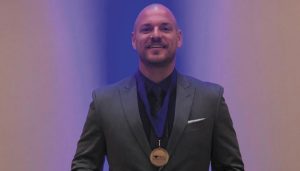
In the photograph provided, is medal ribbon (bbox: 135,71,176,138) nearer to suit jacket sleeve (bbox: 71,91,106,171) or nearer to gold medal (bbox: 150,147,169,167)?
gold medal (bbox: 150,147,169,167)

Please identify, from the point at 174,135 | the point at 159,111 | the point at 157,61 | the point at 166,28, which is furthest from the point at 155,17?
the point at 174,135

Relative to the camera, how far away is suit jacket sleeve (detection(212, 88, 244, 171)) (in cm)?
168

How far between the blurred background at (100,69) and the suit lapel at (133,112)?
1.33ft

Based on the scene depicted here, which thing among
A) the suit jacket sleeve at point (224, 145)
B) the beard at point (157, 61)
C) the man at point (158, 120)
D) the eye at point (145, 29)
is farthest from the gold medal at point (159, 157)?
the eye at point (145, 29)

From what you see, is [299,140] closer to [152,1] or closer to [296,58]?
[296,58]

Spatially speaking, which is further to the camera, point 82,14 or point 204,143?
point 82,14

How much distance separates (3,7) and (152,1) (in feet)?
2.48

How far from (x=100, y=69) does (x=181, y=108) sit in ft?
2.05

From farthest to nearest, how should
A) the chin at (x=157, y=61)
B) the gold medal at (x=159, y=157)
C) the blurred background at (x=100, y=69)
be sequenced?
the blurred background at (x=100, y=69)
the chin at (x=157, y=61)
the gold medal at (x=159, y=157)

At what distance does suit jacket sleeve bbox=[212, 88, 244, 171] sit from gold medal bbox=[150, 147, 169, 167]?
23 centimetres

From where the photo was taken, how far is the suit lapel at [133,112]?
1653 millimetres

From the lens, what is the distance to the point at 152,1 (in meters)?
2.18

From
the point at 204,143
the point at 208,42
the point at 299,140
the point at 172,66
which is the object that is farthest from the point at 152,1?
the point at 299,140

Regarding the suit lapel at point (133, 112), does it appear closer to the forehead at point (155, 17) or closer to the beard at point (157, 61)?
the beard at point (157, 61)
